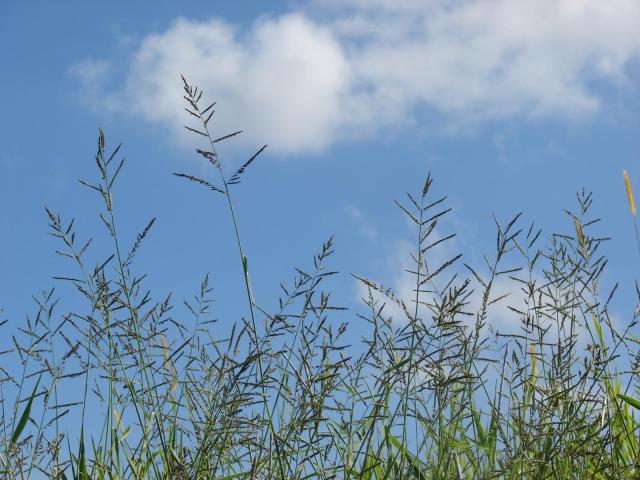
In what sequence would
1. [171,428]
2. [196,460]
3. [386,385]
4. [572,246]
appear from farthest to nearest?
[572,246] < [171,428] < [386,385] < [196,460]

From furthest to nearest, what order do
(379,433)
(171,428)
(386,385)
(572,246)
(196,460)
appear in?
(572,246) < (171,428) < (379,433) < (386,385) < (196,460)

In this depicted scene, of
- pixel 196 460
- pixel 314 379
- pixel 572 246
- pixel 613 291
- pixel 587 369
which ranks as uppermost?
pixel 572 246

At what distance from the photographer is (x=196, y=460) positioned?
2084 mm

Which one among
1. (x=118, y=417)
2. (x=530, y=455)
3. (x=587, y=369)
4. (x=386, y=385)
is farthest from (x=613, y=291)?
(x=118, y=417)

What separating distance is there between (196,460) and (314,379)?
1.20ft

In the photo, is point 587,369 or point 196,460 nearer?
point 196,460

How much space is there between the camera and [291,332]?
2312 mm

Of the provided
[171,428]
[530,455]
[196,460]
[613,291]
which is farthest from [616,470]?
[171,428]

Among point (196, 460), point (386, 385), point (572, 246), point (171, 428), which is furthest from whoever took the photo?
point (572, 246)

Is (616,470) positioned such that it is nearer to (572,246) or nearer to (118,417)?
(572,246)

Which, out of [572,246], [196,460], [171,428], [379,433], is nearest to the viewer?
[196,460]

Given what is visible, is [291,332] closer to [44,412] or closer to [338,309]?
[338,309]

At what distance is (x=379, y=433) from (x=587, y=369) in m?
0.71

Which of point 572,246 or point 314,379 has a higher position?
point 572,246
